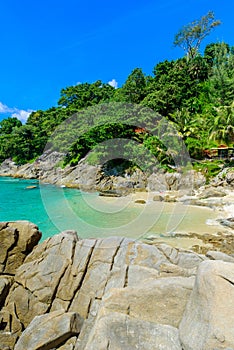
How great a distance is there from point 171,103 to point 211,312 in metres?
38.3

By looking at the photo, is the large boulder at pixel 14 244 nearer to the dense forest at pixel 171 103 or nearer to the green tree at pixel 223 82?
the dense forest at pixel 171 103

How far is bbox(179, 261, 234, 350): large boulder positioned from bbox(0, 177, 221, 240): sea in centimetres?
904

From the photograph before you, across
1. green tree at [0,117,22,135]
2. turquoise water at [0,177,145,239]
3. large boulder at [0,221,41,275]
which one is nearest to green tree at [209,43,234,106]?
turquoise water at [0,177,145,239]

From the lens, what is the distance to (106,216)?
58.8 feet

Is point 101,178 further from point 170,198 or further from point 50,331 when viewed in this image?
point 50,331

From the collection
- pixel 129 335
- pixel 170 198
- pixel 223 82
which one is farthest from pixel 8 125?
pixel 129 335

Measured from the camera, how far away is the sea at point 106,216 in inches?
539

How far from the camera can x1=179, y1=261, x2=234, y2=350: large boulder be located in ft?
9.50

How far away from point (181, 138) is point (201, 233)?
22.0 metres

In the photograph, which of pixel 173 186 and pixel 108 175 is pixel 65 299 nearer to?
pixel 173 186

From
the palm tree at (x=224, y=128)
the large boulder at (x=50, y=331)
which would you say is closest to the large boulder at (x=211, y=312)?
the large boulder at (x=50, y=331)

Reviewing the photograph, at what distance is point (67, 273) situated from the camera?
20.6 ft

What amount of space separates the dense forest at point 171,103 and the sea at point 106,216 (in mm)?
12770

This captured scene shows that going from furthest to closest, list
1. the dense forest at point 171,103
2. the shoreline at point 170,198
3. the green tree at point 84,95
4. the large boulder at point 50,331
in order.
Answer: the green tree at point 84,95 → the dense forest at point 171,103 → the shoreline at point 170,198 → the large boulder at point 50,331
